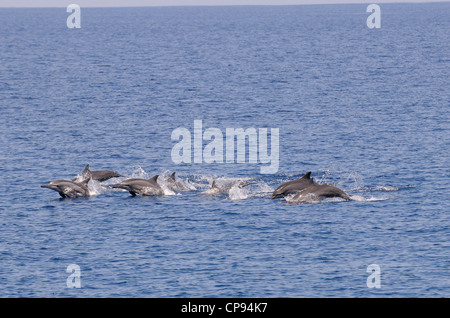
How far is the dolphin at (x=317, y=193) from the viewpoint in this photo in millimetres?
64500

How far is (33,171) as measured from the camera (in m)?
76.9

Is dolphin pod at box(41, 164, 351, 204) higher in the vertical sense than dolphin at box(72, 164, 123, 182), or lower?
lower

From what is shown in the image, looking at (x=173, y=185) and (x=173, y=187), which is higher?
(x=173, y=185)

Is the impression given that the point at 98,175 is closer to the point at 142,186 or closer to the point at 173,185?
Answer: the point at 142,186

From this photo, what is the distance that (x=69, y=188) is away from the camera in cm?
6650

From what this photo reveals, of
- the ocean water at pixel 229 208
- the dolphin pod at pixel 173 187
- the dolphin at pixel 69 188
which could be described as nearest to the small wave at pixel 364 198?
the ocean water at pixel 229 208

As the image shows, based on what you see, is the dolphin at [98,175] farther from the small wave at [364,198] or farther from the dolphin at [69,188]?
the small wave at [364,198]

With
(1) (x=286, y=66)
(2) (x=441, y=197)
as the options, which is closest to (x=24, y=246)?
(2) (x=441, y=197)

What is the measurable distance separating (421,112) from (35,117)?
4633cm

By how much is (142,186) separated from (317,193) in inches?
496

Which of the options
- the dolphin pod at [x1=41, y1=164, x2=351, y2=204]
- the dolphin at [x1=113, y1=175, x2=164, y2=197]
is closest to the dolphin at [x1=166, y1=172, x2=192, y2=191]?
the dolphin pod at [x1=41, y1=164, x2=351, y2=204]

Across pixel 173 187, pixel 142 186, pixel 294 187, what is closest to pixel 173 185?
pixel 173 187

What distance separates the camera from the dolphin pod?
6462 centimetres

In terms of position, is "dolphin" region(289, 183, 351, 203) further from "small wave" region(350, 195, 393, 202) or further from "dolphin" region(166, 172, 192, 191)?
"dolphin" region(166, 172, 192, 191)
